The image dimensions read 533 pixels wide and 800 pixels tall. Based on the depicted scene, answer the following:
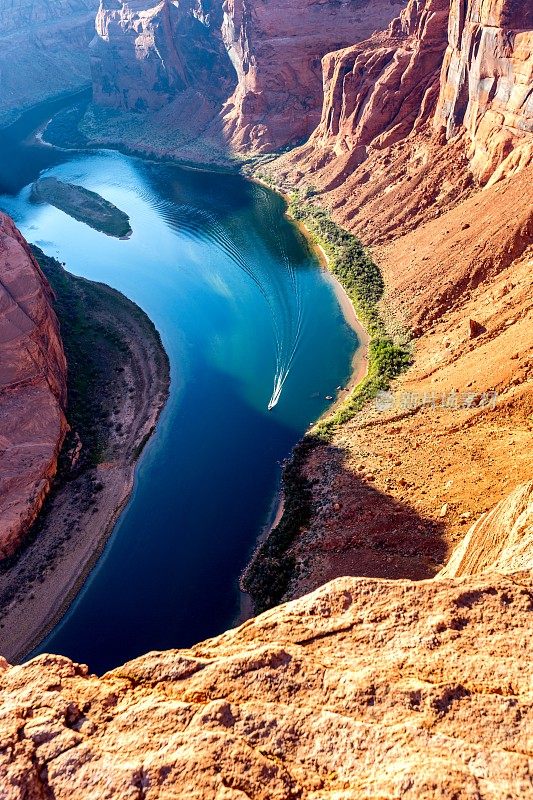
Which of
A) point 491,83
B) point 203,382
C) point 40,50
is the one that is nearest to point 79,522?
point 203,382

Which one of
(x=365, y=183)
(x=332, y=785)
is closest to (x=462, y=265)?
(x=365, y=183)

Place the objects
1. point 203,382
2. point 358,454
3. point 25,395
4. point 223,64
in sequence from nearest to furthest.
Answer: point 358,454, point 25,395, point 203,382, point 223,64

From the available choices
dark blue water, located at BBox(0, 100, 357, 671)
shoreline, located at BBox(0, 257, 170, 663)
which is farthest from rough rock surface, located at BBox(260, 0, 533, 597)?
shoreline, located at BBox(0, 257, 170, 663)

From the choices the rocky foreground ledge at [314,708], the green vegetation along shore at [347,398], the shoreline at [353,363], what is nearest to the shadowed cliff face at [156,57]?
the shoreline at [353,363]

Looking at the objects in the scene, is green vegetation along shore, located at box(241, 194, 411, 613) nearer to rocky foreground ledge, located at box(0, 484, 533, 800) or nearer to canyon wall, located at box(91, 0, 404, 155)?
rocky foreground ledge, located at box(0, 484, 533, 800)

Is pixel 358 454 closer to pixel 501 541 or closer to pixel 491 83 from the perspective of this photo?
pixel 501 541

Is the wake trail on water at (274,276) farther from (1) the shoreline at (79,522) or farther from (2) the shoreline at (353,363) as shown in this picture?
(1) the shoreline at (79,522)
